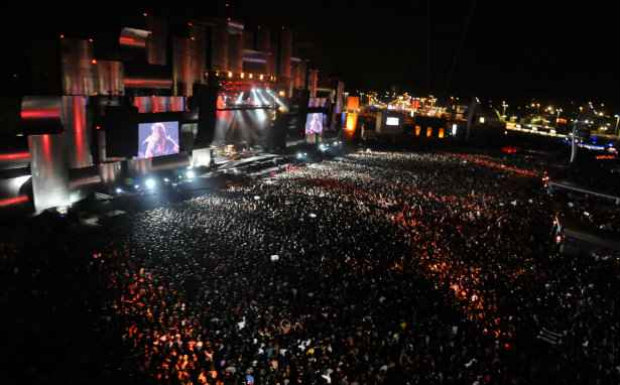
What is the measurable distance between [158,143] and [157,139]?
0.70 feet

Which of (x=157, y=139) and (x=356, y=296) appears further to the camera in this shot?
(x=157, y=139)

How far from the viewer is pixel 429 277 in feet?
37.0

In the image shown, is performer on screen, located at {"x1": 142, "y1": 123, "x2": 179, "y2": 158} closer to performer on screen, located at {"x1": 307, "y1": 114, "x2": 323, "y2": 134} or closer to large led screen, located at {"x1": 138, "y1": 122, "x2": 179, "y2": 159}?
large led screen, located at {"x1": 138, "y1": 122, "x2": 179, "y2": 159}

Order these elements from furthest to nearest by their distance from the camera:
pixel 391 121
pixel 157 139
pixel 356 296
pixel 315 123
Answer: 1. pixel 391 121
2. pixel 315 123
3. pixel 157 139
4. pixel 356 296

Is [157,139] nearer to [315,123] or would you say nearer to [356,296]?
[356,296]

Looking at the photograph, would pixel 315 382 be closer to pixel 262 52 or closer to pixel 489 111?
pixel 262 52

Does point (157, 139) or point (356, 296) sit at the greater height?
point (157, 139)

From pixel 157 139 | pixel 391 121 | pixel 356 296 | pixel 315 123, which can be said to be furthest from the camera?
pixel 391 121

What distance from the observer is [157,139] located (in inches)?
828

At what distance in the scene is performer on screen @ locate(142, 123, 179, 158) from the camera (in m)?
20.6

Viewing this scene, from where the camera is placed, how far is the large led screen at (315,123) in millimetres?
35531

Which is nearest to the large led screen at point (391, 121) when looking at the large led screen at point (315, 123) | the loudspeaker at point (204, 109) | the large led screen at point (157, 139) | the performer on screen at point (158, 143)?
the large led screen at point (315, 123)

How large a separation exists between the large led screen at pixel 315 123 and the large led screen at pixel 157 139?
15.0m

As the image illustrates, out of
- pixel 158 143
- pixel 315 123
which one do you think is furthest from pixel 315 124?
pixel 158 143
